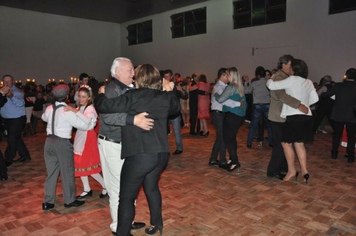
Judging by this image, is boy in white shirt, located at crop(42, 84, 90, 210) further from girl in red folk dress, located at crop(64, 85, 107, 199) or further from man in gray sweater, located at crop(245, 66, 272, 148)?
man in gray sweater, located at crop(245, 66, 272, 148)

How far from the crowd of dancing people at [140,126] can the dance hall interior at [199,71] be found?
0.77 ft

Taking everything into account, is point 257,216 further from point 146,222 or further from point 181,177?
point 181,177

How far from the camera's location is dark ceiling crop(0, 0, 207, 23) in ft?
40.1

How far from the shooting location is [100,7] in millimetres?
13070

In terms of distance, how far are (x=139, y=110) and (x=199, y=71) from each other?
37.0 ft

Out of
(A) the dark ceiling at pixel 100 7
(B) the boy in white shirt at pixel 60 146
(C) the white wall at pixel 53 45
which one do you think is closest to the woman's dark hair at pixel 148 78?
(B) the boy in white shirt at pixel 60 146

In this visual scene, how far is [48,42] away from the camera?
Result: 14.2 m

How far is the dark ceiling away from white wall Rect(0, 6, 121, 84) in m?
0.52

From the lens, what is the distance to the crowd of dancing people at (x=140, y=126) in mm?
2041

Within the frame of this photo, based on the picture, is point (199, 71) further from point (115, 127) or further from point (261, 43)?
point (115, 127)

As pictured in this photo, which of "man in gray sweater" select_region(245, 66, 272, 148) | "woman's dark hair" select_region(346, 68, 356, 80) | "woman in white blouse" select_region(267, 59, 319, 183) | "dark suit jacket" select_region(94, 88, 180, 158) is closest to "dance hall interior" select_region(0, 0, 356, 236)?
"woman in white blouse" select_region(267, 59, 319, 183)

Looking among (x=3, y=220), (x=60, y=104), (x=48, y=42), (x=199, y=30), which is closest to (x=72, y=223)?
(x=3, y=220)

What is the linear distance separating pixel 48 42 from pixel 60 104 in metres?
12.8

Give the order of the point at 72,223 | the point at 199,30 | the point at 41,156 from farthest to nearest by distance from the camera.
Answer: the point at 199,30 < the point at 41,156 < the point at 72,223
